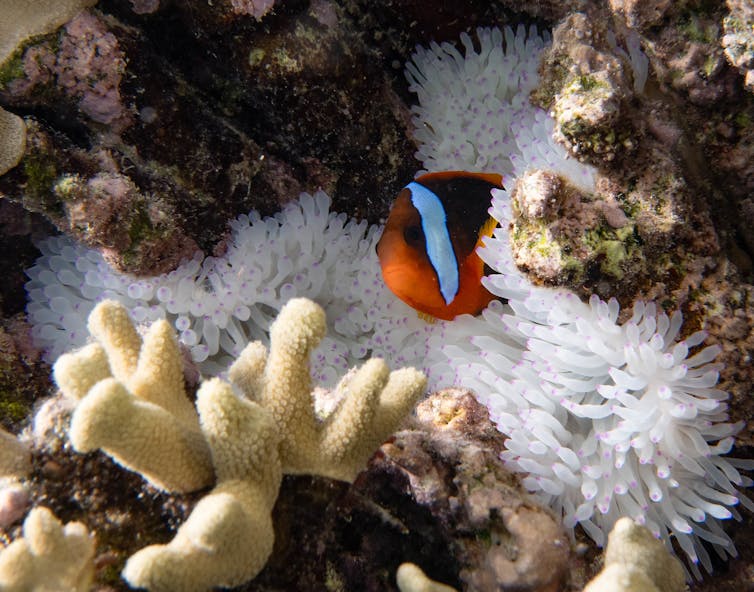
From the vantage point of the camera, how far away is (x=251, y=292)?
243 centimetres

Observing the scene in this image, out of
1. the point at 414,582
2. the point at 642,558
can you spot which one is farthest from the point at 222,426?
the point at 642,558

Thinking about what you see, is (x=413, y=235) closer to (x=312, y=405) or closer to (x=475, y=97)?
(x=475, y=97)

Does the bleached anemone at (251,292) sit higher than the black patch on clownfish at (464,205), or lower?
lower

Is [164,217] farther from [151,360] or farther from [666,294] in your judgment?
[666,294]

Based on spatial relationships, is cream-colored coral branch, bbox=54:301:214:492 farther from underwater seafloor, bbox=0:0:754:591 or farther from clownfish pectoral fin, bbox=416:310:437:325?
clownfish pectoral fin, bbox=416:310:437:325

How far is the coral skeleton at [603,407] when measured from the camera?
1689mm

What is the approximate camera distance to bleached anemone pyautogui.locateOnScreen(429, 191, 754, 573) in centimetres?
169

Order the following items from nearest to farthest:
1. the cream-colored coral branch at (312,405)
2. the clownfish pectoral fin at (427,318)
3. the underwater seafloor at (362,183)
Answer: the cream-colored coral branch at (312,405) → the underwater seafloor at (362,183) → the clownfish pectoral fin at (427,318)

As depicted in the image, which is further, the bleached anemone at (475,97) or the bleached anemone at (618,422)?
the bleached anemone at (475,97)

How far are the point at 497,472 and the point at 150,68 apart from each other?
196cm

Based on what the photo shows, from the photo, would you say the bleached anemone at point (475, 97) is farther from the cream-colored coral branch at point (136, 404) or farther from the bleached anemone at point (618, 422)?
the cream-colored coral branch at point (136, 404)

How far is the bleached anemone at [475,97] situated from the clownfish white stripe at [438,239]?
1.21ft

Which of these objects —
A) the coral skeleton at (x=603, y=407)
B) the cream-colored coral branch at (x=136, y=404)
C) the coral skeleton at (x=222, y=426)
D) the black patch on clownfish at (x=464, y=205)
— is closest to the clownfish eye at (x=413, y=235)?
the black patch on clownfish at (x=464, y=205)

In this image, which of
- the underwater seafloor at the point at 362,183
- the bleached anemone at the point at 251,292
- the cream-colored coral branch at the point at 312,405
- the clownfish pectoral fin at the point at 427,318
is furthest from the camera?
the clownfish pectoral fin at the point at 427,318
